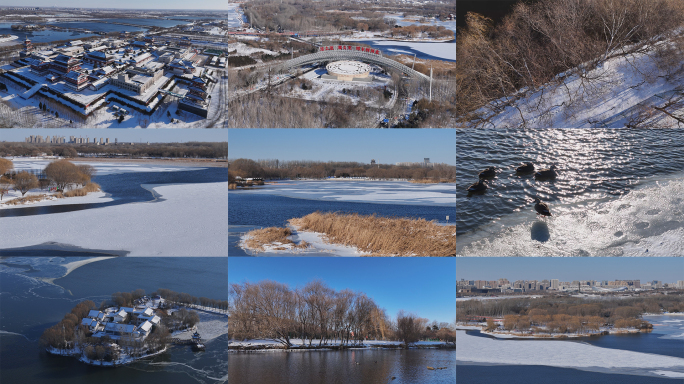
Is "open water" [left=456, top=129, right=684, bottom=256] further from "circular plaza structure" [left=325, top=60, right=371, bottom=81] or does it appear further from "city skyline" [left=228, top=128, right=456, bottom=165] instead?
"circular plaza structure" [left=325, top=60, right=371, bottom=81]

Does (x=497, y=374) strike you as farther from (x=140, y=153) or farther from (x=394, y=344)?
(x=140, y=153)

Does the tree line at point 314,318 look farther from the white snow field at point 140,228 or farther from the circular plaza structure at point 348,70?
the circular plaza structure at point 348,70

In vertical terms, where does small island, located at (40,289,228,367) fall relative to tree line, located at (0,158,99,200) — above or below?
below

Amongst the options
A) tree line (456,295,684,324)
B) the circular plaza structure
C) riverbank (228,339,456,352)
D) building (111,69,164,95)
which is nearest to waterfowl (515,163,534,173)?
tree line (456,295,684,324)

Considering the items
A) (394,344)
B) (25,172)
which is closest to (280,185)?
(394,344)

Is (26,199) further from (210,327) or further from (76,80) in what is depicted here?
(210,327)

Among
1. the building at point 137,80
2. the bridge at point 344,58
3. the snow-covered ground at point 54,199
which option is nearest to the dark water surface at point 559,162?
the bridge at point 344,58
